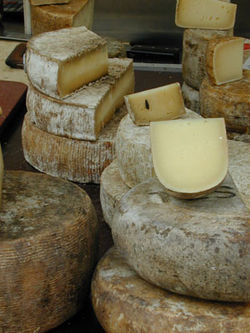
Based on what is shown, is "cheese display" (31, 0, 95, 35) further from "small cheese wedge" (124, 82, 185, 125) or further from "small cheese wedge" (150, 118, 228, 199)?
"small cheese wedge" (150, 118, 228, 199)

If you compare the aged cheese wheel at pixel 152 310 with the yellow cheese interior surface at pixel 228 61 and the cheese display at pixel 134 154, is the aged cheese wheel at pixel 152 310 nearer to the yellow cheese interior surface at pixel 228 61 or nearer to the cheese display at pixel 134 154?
the cheese display at pixel 134 154

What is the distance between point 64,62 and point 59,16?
1.27 m

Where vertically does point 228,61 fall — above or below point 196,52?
above

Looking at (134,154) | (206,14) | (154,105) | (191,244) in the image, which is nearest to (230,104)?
(154,105)

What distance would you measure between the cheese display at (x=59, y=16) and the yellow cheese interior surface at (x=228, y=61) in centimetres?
134

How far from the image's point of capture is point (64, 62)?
2918 mm

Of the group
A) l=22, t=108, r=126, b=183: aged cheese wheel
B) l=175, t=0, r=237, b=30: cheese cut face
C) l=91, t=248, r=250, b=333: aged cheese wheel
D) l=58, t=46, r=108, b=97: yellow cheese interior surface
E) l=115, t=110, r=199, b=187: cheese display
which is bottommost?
l=22, t=108, r=126, b=183: aged cheese wheel

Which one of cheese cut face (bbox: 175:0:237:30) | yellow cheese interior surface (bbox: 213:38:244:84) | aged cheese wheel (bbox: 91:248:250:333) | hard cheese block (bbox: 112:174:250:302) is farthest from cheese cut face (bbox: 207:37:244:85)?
aged cheese wheel (bbox: 91:248:250:333)

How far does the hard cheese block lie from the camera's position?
1773 millimetres

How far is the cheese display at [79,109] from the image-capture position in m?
2.94

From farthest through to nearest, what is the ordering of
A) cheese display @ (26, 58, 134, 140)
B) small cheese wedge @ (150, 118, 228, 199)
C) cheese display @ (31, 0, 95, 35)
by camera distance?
cheese display @ (31, 0, 95, 35) → cheese display @ (26, 58, 134, 140) → small cheese wedge @ (150, 118, 228, 199)

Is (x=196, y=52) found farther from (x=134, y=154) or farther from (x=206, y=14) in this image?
(x=134, y=154)

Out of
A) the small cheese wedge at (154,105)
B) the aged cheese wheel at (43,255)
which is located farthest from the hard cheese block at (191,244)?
the small cheese wedge at (154,105)

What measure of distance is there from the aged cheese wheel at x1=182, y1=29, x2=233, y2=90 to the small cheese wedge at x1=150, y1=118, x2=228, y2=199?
1564mm
